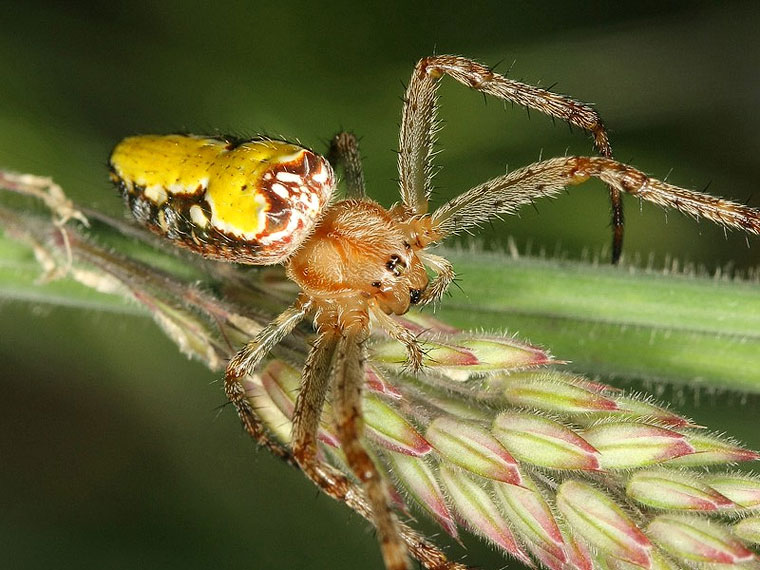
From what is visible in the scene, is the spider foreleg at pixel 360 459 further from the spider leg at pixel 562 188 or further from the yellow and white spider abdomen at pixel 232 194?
the spider leg at pixel 562 188

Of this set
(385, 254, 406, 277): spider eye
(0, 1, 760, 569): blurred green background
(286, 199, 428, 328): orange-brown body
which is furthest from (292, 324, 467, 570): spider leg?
(0, 1, 760, 569): blurred green background

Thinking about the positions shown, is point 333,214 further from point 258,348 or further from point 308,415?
point 308,415

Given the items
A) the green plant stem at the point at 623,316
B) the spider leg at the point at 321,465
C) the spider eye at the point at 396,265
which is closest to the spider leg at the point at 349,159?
the spider eye at the point at 396,265

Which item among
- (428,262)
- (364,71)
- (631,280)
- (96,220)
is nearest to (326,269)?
(428,262)

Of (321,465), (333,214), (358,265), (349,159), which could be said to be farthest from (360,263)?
(321,465)

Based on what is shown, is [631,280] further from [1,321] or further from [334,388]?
[1,321]

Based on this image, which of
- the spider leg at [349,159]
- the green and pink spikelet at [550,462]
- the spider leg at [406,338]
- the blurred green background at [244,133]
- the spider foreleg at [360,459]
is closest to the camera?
the green and pink spikelet at [550,462]

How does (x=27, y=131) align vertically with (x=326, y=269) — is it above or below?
above

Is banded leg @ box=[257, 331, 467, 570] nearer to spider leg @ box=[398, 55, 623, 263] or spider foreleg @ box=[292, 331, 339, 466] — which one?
spider foreleg @ box=[292, 331, 339, 466]
